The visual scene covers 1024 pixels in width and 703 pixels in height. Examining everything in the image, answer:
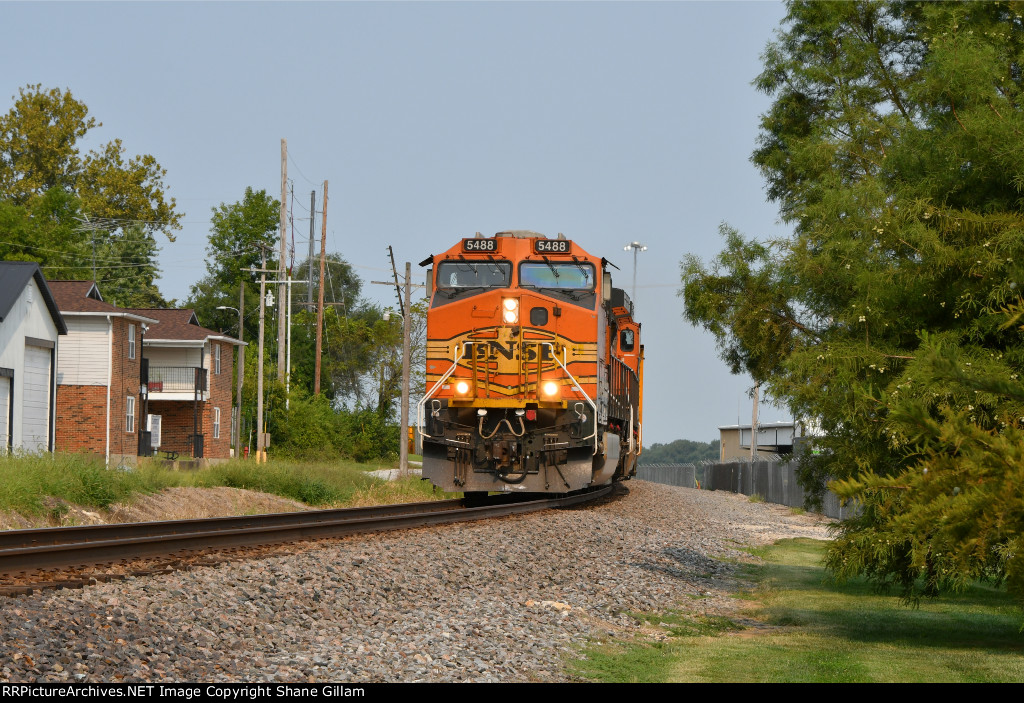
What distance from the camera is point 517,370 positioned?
18.8 metres

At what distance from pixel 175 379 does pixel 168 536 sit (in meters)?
43.2

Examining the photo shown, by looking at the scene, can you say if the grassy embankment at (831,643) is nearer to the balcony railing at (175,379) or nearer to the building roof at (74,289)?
the building roof at (74,289)

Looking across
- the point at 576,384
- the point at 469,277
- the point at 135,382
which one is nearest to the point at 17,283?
the point at 135,382

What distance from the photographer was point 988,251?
8.88 m

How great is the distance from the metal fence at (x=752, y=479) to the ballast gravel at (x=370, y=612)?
39.1ft

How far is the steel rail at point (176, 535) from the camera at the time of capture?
9.58m

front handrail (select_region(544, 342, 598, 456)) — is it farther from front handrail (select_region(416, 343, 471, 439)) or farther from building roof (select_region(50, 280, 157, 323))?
building roof (select_region(50, 280, 157, 323))

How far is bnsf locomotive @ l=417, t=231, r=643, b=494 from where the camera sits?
1866 cm

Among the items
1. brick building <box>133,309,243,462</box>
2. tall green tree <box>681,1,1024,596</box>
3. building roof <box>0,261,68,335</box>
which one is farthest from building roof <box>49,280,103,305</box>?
tall green tree <box>681,1,1024,596</box>

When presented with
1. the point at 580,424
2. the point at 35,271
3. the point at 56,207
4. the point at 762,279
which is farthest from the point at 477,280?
the point at 56,207

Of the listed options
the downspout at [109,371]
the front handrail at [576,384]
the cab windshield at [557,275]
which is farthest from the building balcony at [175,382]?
the front handrail at [576,384]

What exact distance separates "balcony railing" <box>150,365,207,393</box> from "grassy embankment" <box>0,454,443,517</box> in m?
21.2
